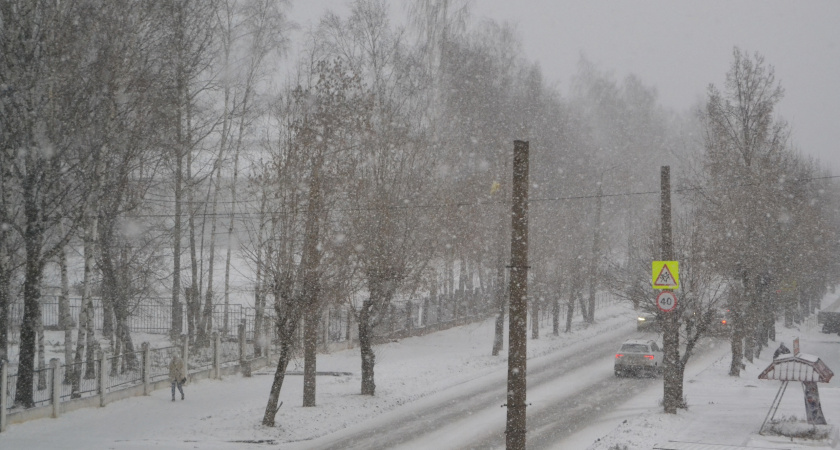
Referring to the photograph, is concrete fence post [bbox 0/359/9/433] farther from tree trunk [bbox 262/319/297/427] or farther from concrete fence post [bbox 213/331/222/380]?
concrete fence post [bbox 213/331/222/380]

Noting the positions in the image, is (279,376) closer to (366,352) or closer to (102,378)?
(366,352)

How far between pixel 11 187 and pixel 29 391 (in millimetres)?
4134

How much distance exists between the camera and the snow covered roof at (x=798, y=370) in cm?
1527

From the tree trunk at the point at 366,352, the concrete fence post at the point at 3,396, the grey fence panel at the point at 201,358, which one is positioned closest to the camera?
the concrete fence post at the point at 3,396

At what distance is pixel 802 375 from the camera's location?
15.3 meters

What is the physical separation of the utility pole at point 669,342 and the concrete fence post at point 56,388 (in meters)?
13.3

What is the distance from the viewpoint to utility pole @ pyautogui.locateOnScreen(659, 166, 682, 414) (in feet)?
59.0

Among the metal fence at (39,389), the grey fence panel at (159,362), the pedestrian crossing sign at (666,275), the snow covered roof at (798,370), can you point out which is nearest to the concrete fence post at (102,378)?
the metal fence at (39,389)

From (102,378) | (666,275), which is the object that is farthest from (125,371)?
A: (666,275)

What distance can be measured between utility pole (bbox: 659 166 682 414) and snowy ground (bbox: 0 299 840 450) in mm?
520

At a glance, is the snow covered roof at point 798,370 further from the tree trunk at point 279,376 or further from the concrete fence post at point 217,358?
the concrete fence post at point 217,358

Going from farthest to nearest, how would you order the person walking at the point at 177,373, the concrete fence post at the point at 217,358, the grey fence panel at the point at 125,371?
the concrete fence post at the point at 217,358
the person walking at the point at 177,373
the grey fence panel at the point at 125,371

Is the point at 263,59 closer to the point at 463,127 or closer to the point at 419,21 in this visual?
the point at 419,21

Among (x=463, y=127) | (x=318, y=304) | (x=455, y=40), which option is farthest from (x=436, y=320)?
(x=318, y=304)
